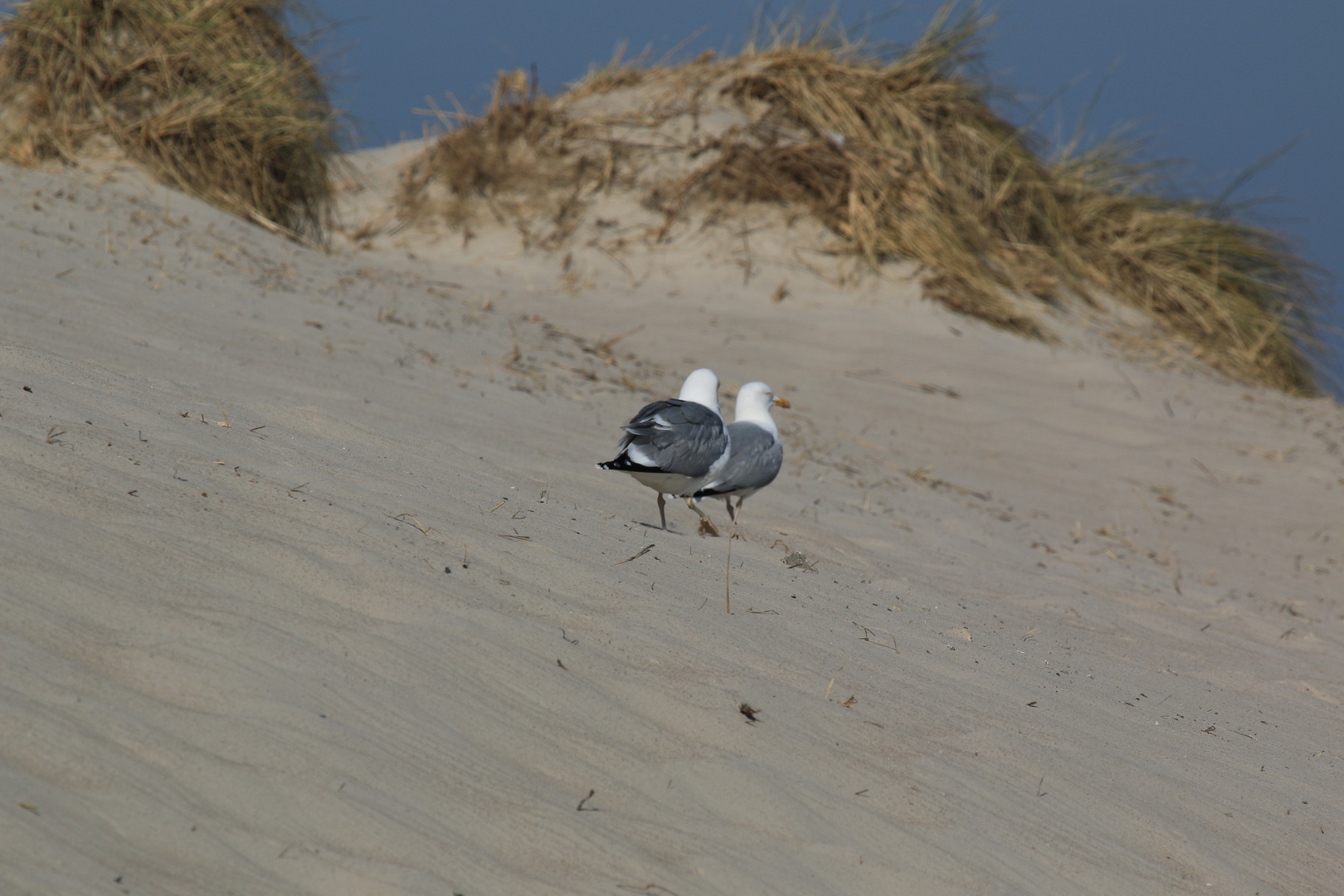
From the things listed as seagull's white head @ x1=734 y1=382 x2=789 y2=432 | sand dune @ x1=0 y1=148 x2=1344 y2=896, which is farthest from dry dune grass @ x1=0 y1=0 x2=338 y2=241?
seagull's white head @ x1=734 y1=382 x2=789 y2=432

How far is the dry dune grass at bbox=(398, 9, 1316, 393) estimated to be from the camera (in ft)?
32.4

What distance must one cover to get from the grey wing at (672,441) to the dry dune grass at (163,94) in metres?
5.07

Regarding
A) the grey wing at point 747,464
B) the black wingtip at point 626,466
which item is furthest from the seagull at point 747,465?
the black wingtip at point 626,466

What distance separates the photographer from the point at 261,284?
6.00m

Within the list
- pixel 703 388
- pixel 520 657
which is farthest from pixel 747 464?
pixel 520 657

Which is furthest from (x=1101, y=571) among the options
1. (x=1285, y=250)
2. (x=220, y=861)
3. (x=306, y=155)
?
(x=1285, y=250)

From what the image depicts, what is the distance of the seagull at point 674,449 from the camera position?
3.84 metres

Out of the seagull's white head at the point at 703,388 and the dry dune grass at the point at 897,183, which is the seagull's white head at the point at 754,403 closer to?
the seagull's white head at the point at 703,388

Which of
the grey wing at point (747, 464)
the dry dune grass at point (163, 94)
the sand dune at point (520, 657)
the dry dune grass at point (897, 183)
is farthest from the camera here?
the dry dune grass at point (897, 183)

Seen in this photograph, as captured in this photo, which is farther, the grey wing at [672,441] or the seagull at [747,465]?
the seagull at [747,465]

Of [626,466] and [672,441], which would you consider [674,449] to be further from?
[626,466]

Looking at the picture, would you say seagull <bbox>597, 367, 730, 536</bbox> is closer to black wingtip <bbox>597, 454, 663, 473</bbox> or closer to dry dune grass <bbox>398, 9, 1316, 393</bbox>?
black wingtip <bbox>597, 454, 663, 473</bbox>

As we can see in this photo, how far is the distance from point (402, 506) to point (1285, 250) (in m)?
10.8

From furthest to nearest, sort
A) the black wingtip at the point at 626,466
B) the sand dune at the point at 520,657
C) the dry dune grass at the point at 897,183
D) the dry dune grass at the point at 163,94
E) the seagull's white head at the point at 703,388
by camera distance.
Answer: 1. the dry dune grass at the point at 897,183
2. the dry dune grass at the point at 163,94
3. the seagull's white head at the point at 703,388
4. the black wingtip at the point at 626,466
5. the sand dune at the point at 520,657
